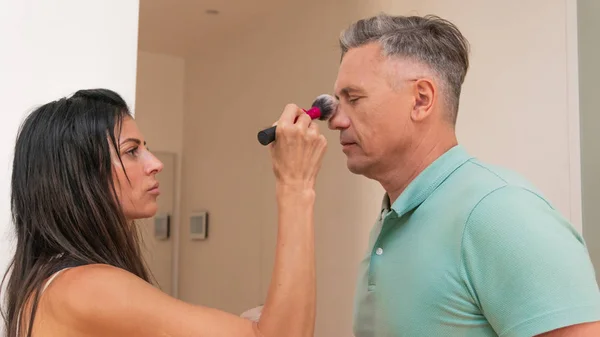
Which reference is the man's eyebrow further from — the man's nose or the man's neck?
the man's neck

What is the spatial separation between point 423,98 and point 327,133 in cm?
172

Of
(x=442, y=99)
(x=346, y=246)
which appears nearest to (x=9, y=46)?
(x=442, y=99)

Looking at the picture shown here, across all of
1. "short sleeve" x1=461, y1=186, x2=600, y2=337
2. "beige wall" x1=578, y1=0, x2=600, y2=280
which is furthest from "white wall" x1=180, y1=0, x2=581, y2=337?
"short sleeve" x1=461, y1=186, x2=600, y2=337

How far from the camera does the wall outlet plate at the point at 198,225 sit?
13.0 feet

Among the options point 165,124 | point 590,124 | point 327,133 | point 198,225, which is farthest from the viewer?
point 165,124

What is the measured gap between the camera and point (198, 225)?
13.2ft

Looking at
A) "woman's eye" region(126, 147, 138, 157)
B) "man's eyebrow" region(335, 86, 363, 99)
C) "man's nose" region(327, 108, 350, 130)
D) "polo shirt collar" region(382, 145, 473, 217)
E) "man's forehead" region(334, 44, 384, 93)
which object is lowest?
"polo shirt collar" region(382, 145, 473, 217)

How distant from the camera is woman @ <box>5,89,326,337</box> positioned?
963mm

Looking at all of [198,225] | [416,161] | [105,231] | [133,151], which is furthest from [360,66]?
[198,225]

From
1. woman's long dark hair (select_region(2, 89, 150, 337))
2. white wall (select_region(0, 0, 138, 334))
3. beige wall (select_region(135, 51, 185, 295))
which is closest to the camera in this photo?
woman's long dark hair (select_region(2, 89, 150, 337))

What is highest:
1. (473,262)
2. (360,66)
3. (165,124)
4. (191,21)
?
(191,21)

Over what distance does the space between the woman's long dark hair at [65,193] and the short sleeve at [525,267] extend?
617mm

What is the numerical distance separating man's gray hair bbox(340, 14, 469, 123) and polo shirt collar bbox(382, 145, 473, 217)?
0.38ft

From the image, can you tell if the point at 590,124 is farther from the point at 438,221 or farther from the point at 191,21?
the point at 191,21
